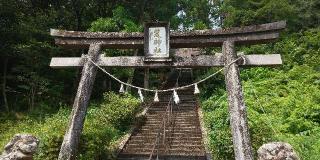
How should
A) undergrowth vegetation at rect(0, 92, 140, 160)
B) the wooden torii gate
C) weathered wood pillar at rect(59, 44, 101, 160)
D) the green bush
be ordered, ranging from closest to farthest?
the wooden torii gate → weathered wood pillar at rect(59, 44, 101, 160) → undergrowth vegetation at rect(0, 92, 140, 160) → the green bush

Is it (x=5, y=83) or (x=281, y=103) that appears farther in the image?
(x=5, y=83)

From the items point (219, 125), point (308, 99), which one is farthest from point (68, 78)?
point (308, 99)

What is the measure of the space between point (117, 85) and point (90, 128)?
13.1 m

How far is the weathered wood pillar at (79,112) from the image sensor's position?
9.69m

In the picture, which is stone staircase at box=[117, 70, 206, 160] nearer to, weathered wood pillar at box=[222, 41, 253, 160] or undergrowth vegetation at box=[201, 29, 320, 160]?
undergrowth vegetation at box=[201, 29, 320, 160]

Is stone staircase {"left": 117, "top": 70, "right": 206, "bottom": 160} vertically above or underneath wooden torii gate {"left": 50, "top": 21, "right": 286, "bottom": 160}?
underneath

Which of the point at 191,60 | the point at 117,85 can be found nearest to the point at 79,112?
the point at 191,60

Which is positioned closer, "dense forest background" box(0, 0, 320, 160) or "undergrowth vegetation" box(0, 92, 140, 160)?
"undergrowth vegetation" box(0, 92, 140, 160)

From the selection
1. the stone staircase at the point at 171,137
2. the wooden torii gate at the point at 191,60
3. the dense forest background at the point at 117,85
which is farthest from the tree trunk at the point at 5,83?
the wooden torii gate at the point at 191,60

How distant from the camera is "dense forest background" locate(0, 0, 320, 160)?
12188mm

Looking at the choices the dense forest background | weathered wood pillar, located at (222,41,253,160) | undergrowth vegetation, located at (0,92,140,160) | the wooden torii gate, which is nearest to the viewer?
weathered wood pillar, located at (222,41,253,160)

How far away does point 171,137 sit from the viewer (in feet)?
50.0

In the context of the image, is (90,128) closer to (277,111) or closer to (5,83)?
(277,111)

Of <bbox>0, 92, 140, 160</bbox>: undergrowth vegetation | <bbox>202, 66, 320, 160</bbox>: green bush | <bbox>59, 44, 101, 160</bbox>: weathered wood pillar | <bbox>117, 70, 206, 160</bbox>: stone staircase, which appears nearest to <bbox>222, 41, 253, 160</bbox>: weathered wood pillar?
<bbox>202, 66, 320, 160</bbox>: green bush
